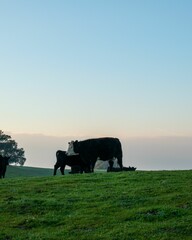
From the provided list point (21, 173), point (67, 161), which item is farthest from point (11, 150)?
point (67, 161)

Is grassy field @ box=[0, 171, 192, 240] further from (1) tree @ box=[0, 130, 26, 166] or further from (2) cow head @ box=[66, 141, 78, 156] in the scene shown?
(1) tree @ box=[0, 130, 26, 166]

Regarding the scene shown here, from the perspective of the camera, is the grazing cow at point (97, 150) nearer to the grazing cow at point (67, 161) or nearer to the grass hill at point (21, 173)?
the grazing cow at point (67, 161)

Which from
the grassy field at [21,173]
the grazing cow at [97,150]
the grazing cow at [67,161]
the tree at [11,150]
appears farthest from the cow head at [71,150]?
the tree at [11,150]

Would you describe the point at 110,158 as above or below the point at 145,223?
above

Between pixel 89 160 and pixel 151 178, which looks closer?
pixel 151 178

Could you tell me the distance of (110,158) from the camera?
4147 centimetres

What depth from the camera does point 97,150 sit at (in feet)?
135

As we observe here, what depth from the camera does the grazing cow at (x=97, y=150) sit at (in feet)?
135

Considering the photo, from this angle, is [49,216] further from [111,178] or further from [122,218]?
[111,178]

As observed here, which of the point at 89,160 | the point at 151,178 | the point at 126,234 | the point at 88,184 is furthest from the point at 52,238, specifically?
the point at 89,160

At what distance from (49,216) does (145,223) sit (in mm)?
4135

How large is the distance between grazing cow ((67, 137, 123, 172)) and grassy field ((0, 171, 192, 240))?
13.3 meters

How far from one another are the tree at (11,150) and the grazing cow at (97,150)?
75314 millimetres

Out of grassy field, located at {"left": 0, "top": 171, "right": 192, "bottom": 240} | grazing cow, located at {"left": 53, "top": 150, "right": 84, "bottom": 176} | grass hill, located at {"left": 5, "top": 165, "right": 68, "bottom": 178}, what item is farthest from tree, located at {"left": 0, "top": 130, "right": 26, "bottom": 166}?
grassy field, located at {"left": 0, "top": 171, "right": 192, "bottom": 240}
